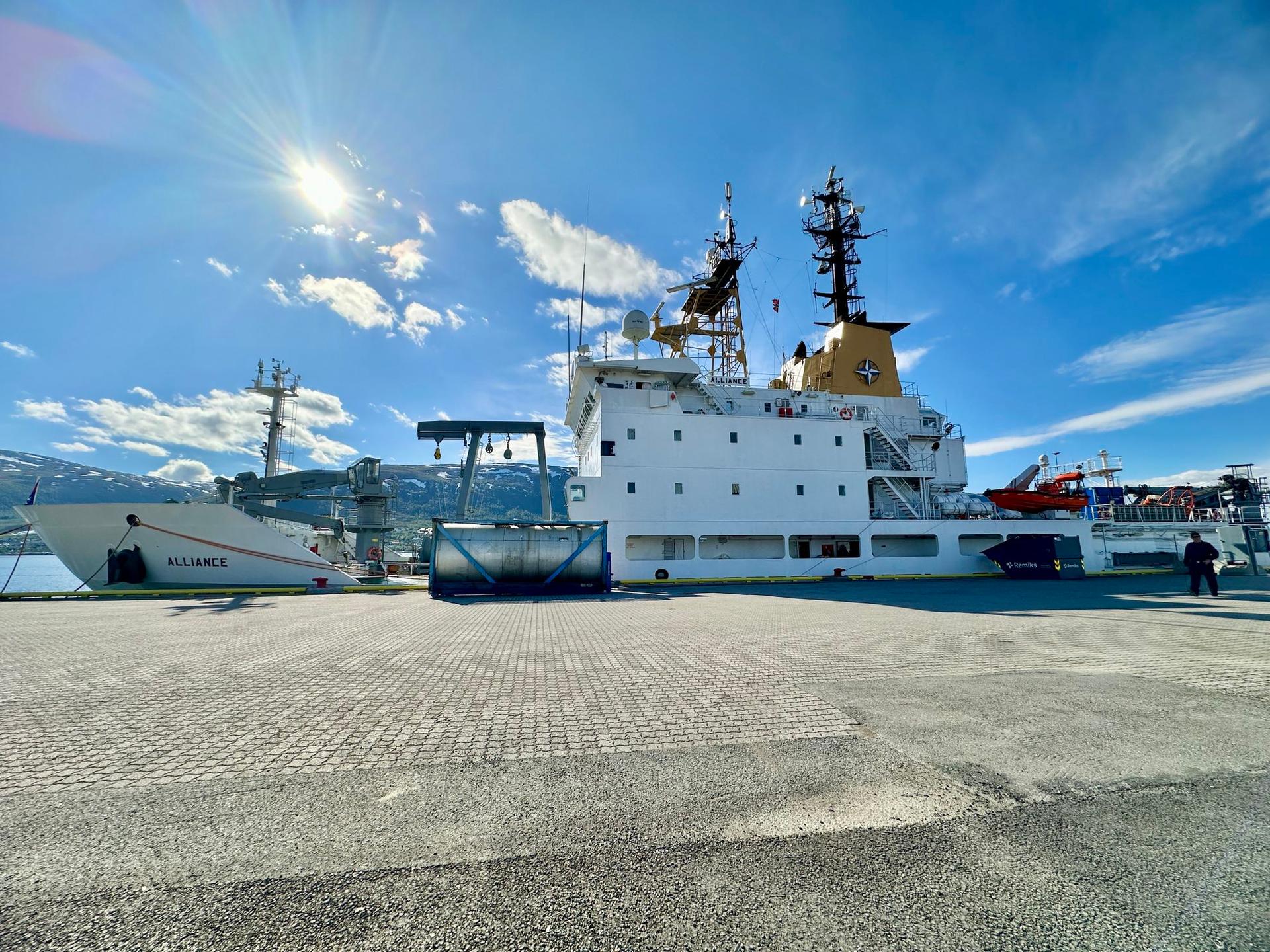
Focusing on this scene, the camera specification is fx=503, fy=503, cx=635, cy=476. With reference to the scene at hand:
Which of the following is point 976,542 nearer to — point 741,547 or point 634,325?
point 741,547

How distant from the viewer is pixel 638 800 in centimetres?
290

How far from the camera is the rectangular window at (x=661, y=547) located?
20734mm

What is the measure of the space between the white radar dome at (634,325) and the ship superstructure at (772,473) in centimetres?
8

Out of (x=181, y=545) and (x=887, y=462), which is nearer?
(x=181, y=545)

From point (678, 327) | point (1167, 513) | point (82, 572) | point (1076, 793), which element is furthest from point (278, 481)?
point (1167, 513)

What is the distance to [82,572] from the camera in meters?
18.2

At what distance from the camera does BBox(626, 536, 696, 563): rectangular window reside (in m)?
20.7

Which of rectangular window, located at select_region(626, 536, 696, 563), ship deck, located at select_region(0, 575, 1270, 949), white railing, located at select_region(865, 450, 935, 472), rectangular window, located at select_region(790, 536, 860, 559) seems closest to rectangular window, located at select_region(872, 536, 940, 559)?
rectangular window, located at select_region(790, 536, 860, 559)

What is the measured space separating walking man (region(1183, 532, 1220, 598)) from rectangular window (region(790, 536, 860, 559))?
10195 mm

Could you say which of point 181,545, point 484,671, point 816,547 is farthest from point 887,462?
point 181,545

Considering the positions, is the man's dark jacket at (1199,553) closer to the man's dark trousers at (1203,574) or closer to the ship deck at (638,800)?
the man's dark trousers at (1203,574)

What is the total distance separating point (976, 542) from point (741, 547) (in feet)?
40.2

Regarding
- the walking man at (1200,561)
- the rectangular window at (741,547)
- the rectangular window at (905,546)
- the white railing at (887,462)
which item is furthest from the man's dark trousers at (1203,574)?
the rectangular window at (741,547)

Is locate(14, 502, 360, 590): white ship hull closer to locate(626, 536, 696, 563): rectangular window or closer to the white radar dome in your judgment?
locate(626, 536, 696, 563): rectangular window
